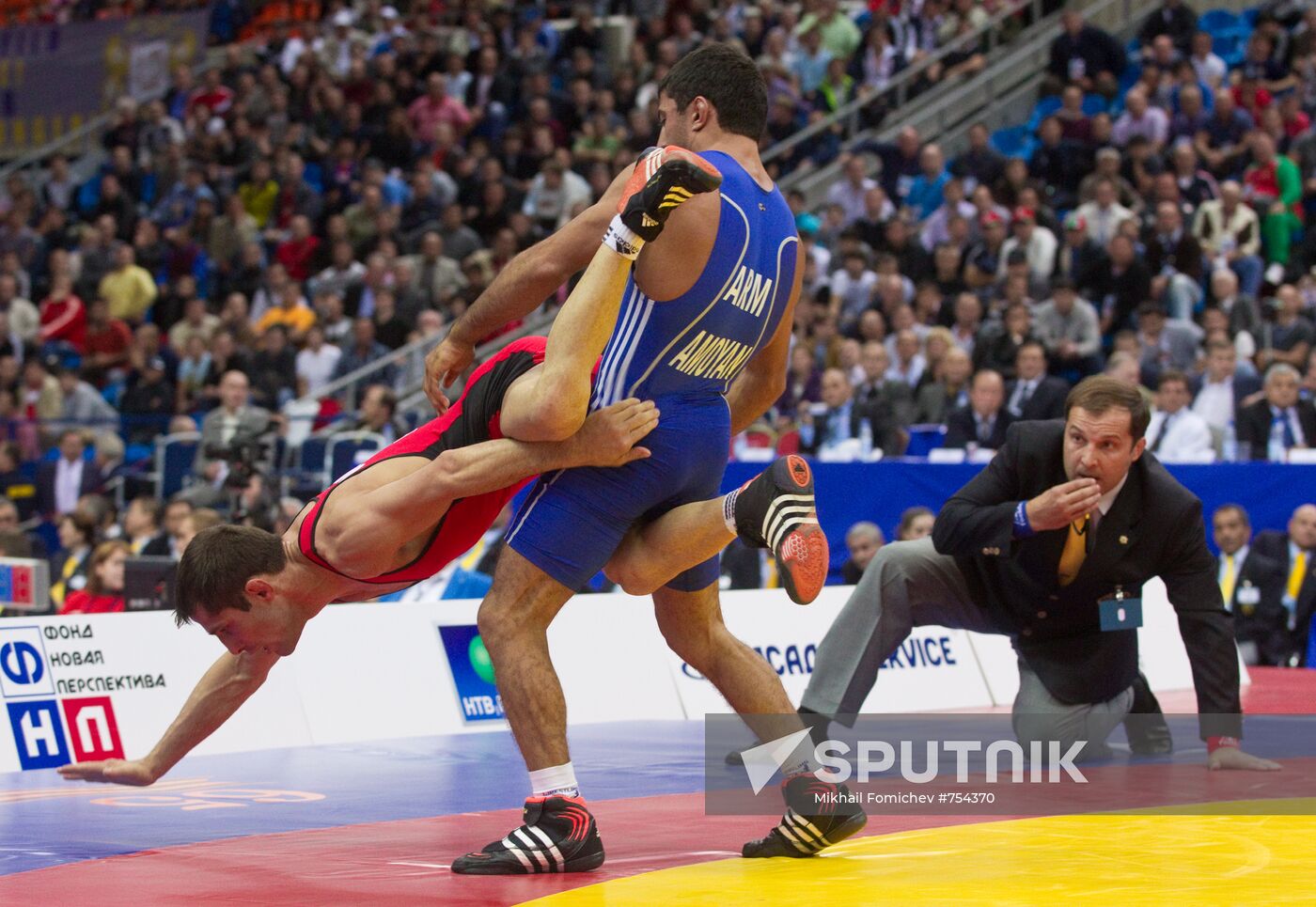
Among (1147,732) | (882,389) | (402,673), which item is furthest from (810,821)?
(882,389)

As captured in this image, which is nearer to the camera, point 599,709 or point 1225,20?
point 599,709

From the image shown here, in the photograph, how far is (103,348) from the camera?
16.8 m

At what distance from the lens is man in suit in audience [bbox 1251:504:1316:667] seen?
949cm

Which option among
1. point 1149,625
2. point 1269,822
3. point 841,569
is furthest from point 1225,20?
point 1269,822

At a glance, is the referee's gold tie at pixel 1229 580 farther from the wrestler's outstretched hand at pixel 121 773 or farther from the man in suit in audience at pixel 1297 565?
the wrestler's outstretched hand at pixel 121 773

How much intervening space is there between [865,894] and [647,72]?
49.3 ft

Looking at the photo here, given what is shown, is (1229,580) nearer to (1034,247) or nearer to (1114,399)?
(1034,247)

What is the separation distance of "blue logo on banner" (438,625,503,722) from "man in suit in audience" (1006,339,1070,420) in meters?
4.99

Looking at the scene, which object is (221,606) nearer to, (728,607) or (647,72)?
(728,607)

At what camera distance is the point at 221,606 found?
429 cm

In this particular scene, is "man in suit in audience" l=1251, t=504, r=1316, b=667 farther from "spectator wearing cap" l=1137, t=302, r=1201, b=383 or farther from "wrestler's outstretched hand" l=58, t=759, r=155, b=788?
"wrestler's outstretched hand" l=58, t=759, r=155, b=788

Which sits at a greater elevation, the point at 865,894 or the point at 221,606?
the point at 221,606

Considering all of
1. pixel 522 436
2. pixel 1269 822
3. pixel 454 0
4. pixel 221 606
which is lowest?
pixel 1269 822

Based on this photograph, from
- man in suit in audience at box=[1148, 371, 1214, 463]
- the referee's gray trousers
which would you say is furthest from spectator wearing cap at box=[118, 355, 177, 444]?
the referee's gray trousers
